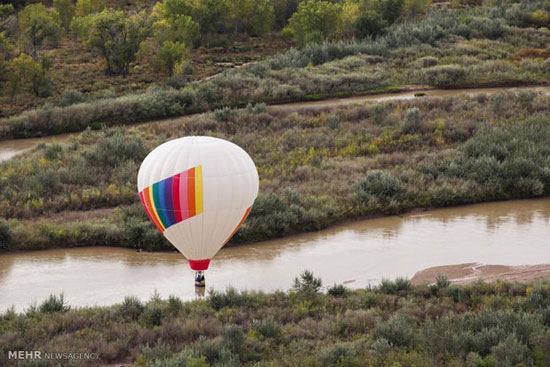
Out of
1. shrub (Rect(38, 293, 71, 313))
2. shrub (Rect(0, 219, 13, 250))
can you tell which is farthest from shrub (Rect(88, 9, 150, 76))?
shrub (Rect(38, 293, 71, 313))

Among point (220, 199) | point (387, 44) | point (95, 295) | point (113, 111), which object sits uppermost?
point (387, 44)

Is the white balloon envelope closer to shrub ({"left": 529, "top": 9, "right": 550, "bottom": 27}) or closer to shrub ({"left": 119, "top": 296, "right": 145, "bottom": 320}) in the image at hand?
shrub ({"left": 119, "top": 296, "right": 145, "bottom": 320})

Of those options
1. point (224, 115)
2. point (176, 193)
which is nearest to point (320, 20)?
point (224, 115)

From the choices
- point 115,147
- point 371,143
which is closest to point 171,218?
point 115,147

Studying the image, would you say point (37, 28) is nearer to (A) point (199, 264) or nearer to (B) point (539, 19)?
(B) point (539, 19)

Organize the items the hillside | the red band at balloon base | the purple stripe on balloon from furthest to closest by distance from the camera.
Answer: the hillside, the red band at balloon base, the purple stripe on balloon

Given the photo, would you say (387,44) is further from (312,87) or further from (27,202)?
(27,202)
